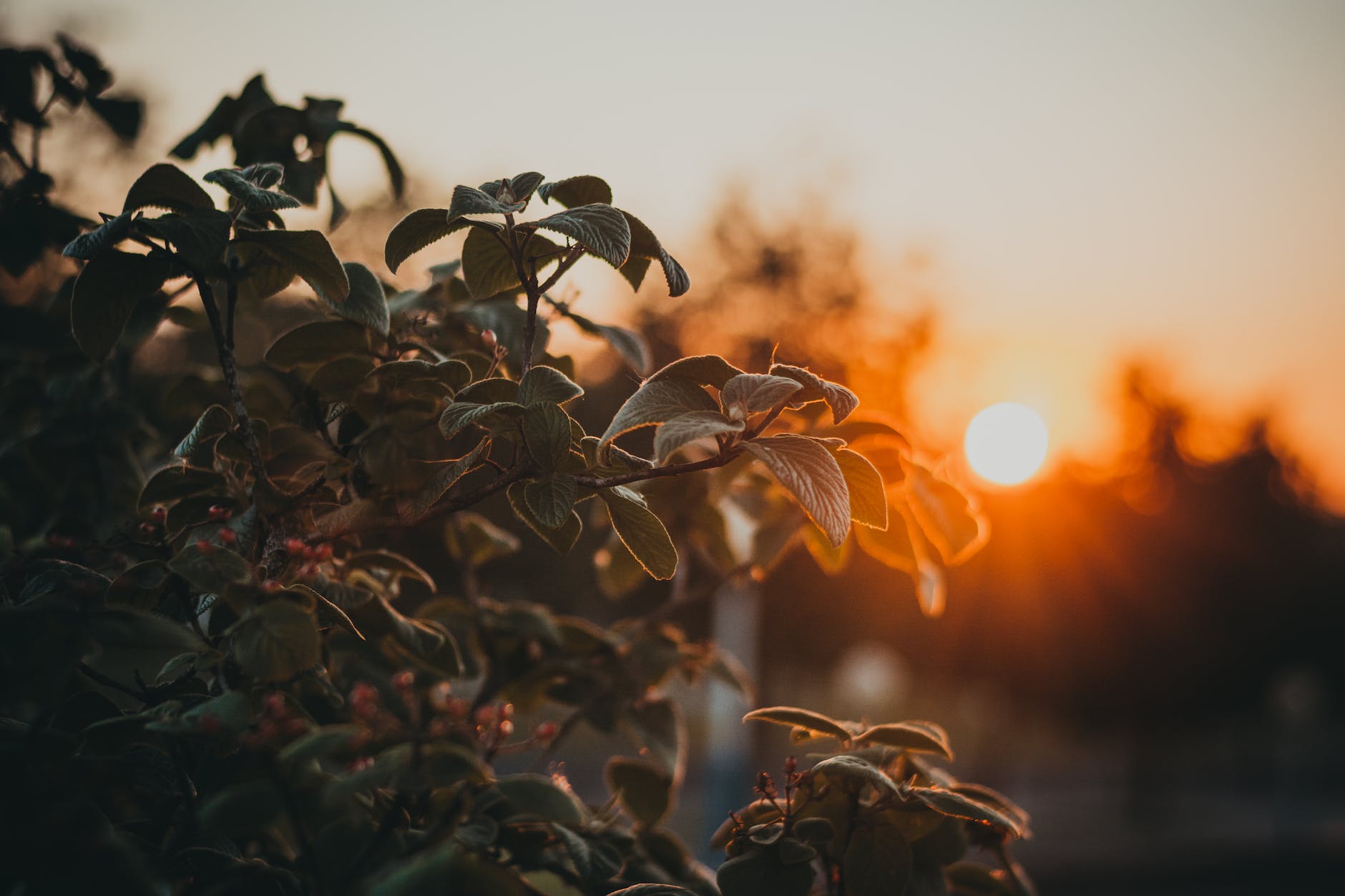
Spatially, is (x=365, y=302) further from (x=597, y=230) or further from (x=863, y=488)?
(x=863, y=488)

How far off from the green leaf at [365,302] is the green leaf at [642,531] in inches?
13.3

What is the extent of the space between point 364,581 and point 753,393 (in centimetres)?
61

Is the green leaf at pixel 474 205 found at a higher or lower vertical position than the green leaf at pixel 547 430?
higher

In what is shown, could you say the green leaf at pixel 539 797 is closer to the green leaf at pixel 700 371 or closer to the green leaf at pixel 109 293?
the green leaf at pixel 700 371

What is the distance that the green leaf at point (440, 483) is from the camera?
0.86m

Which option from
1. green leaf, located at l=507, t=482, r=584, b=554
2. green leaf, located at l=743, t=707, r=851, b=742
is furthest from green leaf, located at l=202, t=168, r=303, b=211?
green leaf, located at l=743, t=707, r=851, b=742

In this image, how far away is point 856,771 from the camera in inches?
33.2

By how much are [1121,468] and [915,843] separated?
19.1 meters

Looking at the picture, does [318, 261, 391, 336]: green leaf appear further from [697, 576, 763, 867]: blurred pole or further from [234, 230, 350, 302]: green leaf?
[697, 576, 763, 867]: blurred pole

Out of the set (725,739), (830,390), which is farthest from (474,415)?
(725,739)

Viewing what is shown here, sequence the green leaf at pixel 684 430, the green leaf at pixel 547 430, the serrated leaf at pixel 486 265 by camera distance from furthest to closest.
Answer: the serrated leaf at pixel 486 265, the green leaf at pixel 547 430, the green leaf at pixel 684 430

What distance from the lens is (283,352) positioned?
3.63 ft

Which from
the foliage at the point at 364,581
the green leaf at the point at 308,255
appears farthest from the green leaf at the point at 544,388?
the green leaf at the point at 308,255

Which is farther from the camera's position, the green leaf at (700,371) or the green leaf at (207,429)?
the green leaf at (207,429)
